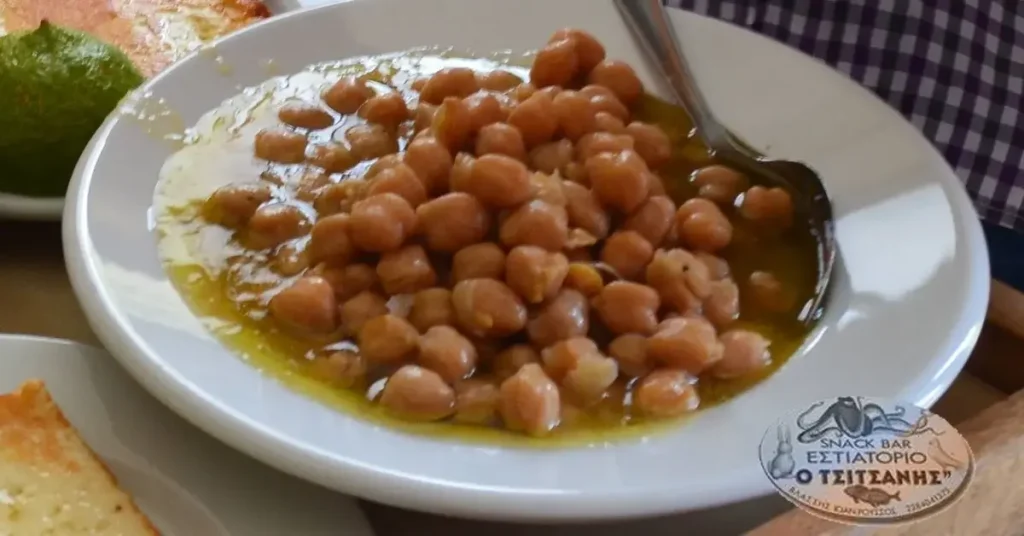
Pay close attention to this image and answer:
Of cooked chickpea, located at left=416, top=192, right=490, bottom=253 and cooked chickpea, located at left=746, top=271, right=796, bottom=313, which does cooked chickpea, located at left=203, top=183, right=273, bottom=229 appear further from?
cooked chickpea, located at left=746, top=271, right=796, bottom=313

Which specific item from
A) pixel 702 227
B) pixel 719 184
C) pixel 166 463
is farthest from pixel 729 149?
pixel 166 463

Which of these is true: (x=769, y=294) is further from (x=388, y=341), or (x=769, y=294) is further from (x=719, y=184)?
(x=388, y=341)

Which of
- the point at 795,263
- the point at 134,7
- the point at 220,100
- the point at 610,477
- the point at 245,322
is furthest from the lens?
the point at 134,7

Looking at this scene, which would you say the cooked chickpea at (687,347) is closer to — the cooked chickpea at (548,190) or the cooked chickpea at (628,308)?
the cooked chickpea at (628,308)

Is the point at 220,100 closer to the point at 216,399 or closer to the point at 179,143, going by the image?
the point at 179,143

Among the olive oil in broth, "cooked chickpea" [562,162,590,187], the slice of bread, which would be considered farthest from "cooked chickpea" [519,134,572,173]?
the slice of bread

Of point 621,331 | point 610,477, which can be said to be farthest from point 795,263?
point 610,477
